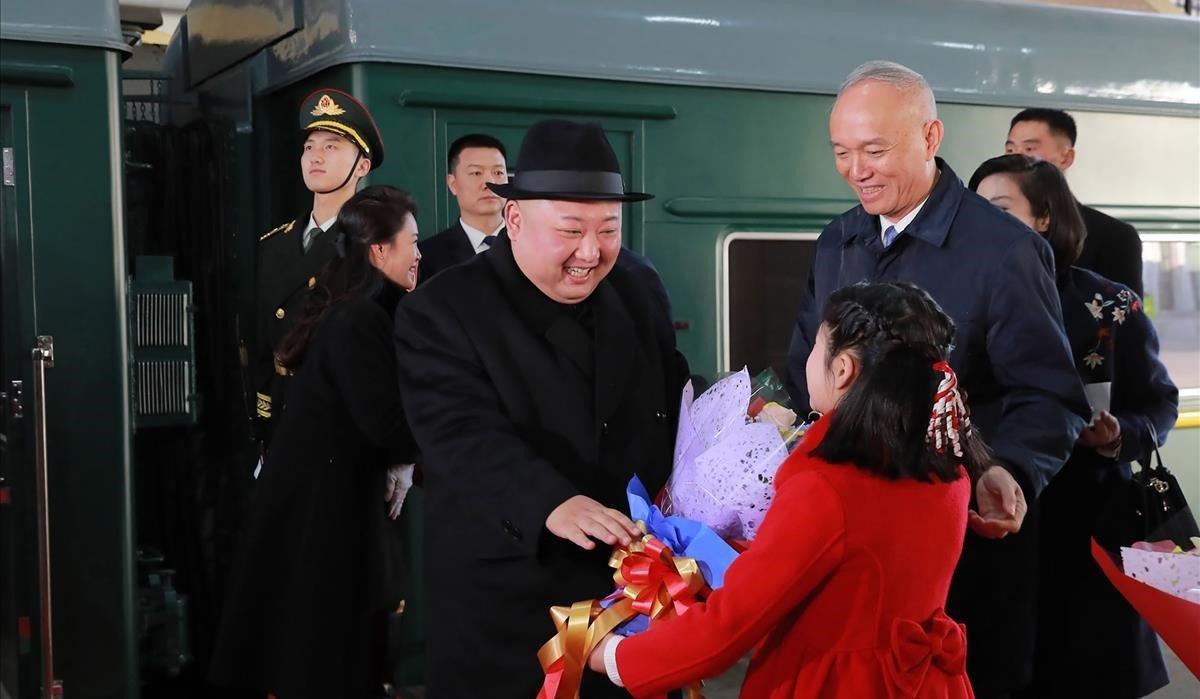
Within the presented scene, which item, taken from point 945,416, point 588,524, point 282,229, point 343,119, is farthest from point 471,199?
point 945,416

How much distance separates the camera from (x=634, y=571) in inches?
85.4

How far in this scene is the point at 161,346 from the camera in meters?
4.03

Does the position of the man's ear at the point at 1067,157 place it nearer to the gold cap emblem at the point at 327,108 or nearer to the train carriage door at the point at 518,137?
the train carriage door at the point at 518,137

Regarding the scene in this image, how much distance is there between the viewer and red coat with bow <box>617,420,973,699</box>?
79.1 inches

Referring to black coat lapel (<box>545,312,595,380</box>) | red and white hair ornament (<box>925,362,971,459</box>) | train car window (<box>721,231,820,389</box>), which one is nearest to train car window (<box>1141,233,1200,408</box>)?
train car window (<box>721,231,820,389</box>)

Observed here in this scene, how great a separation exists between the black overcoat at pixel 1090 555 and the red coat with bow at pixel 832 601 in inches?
51.4

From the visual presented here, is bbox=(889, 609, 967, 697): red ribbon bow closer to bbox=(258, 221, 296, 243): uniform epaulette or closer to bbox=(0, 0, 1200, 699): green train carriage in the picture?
bbox=(0, 0, 1200, 699): green train carriage

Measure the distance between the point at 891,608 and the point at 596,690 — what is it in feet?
2.59

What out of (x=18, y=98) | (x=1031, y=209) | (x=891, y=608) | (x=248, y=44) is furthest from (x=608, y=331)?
(x=248, y=44)

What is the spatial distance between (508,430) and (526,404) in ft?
0.26

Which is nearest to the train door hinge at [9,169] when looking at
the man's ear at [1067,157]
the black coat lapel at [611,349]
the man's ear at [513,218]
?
the man's ear at [513,218]

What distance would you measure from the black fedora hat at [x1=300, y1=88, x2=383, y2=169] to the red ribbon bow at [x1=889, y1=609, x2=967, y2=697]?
2.52m

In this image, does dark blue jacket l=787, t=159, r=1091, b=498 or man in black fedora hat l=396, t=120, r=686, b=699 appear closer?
man in black fedora hat l=396, t=120, r=686, b=699

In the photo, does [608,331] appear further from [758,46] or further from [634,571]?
[758,46]
